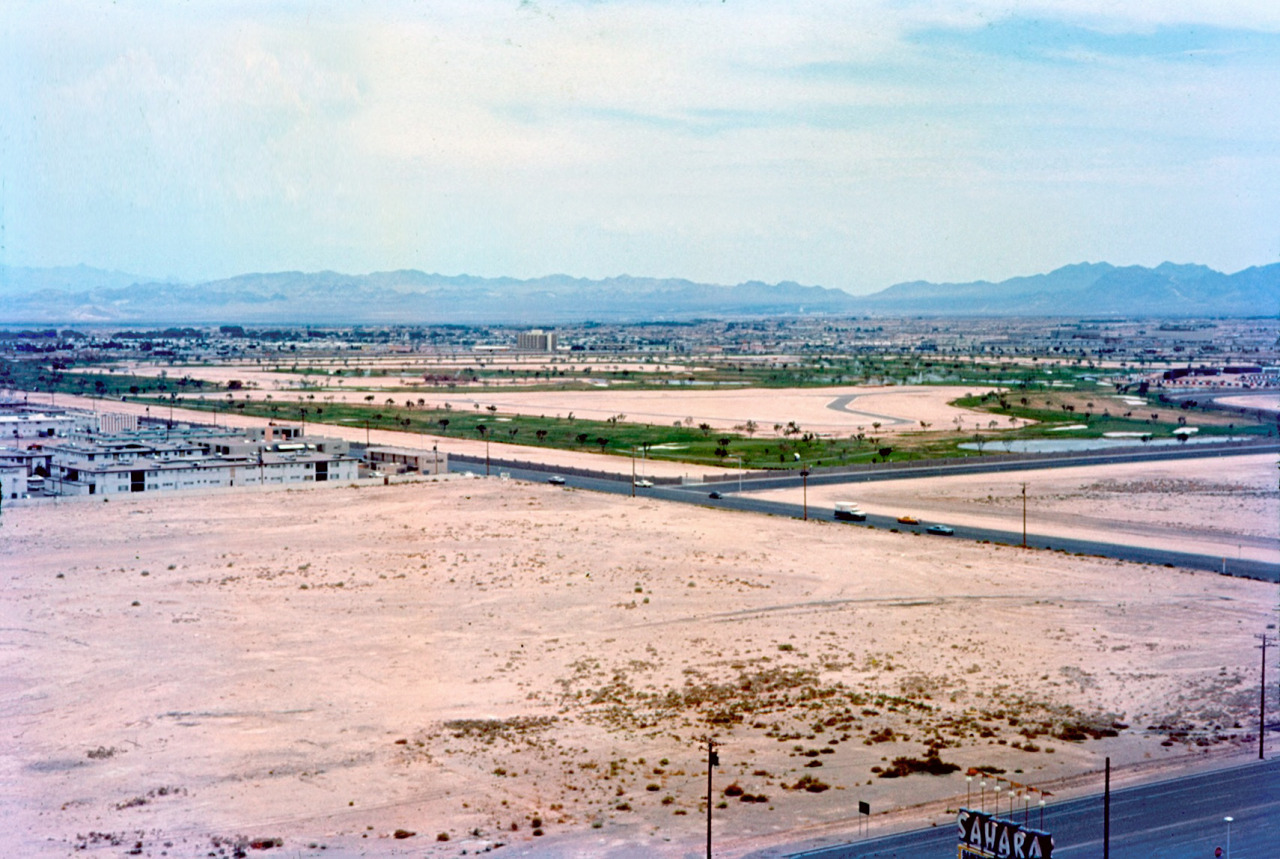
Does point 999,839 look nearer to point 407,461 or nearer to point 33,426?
point 407,461

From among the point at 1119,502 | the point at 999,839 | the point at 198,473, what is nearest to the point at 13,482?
the point at 198,473

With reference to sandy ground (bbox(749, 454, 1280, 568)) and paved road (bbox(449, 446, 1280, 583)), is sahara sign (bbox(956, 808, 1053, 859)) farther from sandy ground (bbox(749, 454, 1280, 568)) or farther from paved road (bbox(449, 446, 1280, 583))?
sandy ground (bbox(749, 454, 1280, 568))

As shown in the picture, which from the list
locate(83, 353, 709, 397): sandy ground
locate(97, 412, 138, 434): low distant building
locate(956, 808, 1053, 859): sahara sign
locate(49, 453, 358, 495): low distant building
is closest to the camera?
locate(956, 808, 1053, 859): sahara sign

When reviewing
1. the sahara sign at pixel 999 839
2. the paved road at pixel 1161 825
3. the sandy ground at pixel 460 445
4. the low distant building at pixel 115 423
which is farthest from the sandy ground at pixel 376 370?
the sahara sign at pixel 999 839

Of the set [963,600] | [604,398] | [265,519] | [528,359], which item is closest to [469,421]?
[604,398]

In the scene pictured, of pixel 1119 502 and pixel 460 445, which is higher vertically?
pixel 460 445

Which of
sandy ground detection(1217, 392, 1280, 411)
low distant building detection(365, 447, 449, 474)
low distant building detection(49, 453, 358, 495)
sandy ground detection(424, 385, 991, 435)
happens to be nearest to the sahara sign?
low distant building detection(49, 453, 358, 495)

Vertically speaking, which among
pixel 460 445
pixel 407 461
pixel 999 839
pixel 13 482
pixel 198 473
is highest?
pixel 13 482
